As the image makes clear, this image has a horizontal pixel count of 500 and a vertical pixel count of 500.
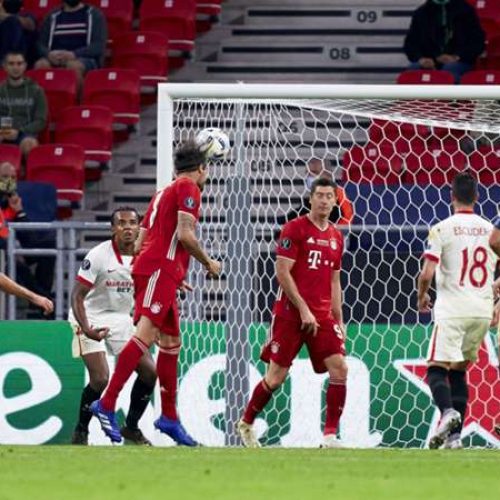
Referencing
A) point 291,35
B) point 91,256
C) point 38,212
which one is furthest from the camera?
point 291,35

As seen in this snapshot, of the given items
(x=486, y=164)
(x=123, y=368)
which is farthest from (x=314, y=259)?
(x=486, y=164)

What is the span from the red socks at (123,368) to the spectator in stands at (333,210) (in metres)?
2.73

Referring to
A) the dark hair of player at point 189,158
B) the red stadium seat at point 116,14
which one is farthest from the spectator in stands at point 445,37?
the dark hair of player at point 189,158

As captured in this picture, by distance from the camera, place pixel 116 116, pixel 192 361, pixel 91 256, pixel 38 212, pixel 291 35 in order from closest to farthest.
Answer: pixel 91 256, pixel 192 361, pixel 38 212, pixel 116 116, pixel 291 35

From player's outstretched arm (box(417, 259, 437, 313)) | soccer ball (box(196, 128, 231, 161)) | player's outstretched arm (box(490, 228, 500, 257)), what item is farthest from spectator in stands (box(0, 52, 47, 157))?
player's outstretched arm (box(490, 228, 500, 257))

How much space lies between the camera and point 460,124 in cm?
1534

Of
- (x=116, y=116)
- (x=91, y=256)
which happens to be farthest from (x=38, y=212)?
(x=91, y=256)

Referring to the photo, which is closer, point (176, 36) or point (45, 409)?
point (45, 409)

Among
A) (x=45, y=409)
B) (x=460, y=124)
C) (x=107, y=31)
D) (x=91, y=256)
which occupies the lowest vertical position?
(x=45, y=409)

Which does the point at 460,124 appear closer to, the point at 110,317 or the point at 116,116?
the point at 110,317

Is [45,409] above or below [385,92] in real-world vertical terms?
below

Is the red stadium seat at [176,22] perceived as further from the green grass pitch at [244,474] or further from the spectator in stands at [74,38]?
the green grass pitch at [244,474]

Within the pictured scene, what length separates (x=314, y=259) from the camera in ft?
44.8

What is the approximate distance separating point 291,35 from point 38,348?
7250 mm
